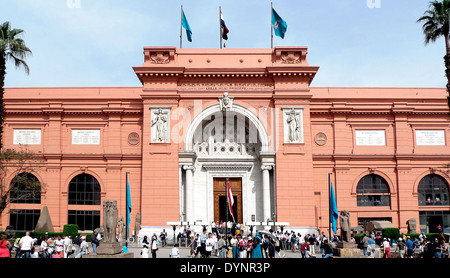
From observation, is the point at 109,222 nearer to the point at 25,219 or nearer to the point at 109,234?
the point at 109,234

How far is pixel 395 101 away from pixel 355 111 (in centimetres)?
363

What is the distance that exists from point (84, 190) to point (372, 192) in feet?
76.5

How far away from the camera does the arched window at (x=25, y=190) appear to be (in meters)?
33.3

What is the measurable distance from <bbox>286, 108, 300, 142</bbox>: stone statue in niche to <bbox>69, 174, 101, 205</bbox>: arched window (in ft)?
52.3

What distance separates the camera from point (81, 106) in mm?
37062

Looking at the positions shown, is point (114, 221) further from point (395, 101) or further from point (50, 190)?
point (395, 101)

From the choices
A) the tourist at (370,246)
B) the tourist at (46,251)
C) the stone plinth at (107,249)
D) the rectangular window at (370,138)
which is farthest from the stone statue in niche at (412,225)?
the tourist at (46,251)

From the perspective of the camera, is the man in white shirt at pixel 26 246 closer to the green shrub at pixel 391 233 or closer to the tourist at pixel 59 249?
the tourist at pixel 59 249

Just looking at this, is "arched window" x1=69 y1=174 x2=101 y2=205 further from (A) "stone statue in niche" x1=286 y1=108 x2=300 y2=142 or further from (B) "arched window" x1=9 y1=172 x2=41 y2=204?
→ (A) "stone statue in niche" x1=286 y1=108 x2=300 y2=142

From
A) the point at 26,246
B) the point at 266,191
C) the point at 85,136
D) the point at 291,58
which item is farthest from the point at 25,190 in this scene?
the point at 291,58

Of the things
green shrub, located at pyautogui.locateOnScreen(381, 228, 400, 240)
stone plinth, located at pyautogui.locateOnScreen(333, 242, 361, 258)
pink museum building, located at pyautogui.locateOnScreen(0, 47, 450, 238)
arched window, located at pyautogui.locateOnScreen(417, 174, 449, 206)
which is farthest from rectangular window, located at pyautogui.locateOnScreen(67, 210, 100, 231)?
arched window, located at pyautogui.locateOnScreen(417, 174, 449, 206)

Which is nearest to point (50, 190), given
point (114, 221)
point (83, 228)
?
point (83, 228)

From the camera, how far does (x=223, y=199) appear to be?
3647 centimetres
